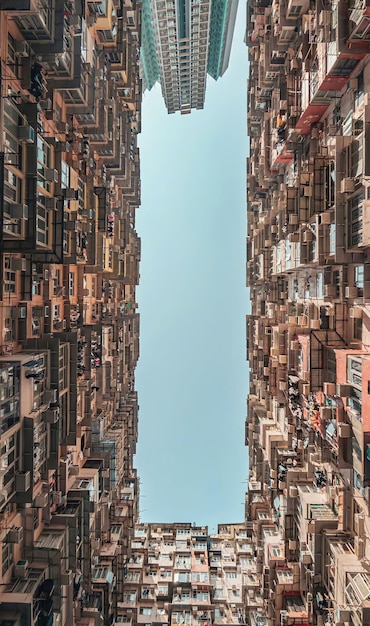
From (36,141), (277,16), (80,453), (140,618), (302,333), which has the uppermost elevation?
(277,16)

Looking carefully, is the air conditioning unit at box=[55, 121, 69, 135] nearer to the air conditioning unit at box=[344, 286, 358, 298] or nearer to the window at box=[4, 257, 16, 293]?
the window at box=[4, 257, 16, 293]

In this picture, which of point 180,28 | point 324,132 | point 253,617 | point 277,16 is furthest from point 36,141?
point 180,28

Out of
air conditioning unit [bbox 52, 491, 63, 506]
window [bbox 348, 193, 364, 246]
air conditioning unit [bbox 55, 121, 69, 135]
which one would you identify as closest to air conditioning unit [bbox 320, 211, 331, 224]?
window [bbox 348, 193, 364, 246]

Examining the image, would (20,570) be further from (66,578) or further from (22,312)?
(22,312)

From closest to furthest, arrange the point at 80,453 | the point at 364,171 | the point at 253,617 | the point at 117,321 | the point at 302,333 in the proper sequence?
the point at 364,171 → the point at 302,333 → the point at 80,453 → the point at 253,617 → the point at 117,321

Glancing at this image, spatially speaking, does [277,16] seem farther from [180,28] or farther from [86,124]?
[180,28]

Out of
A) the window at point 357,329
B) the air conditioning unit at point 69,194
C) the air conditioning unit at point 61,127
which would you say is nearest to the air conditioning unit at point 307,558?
the window at point 357,329
